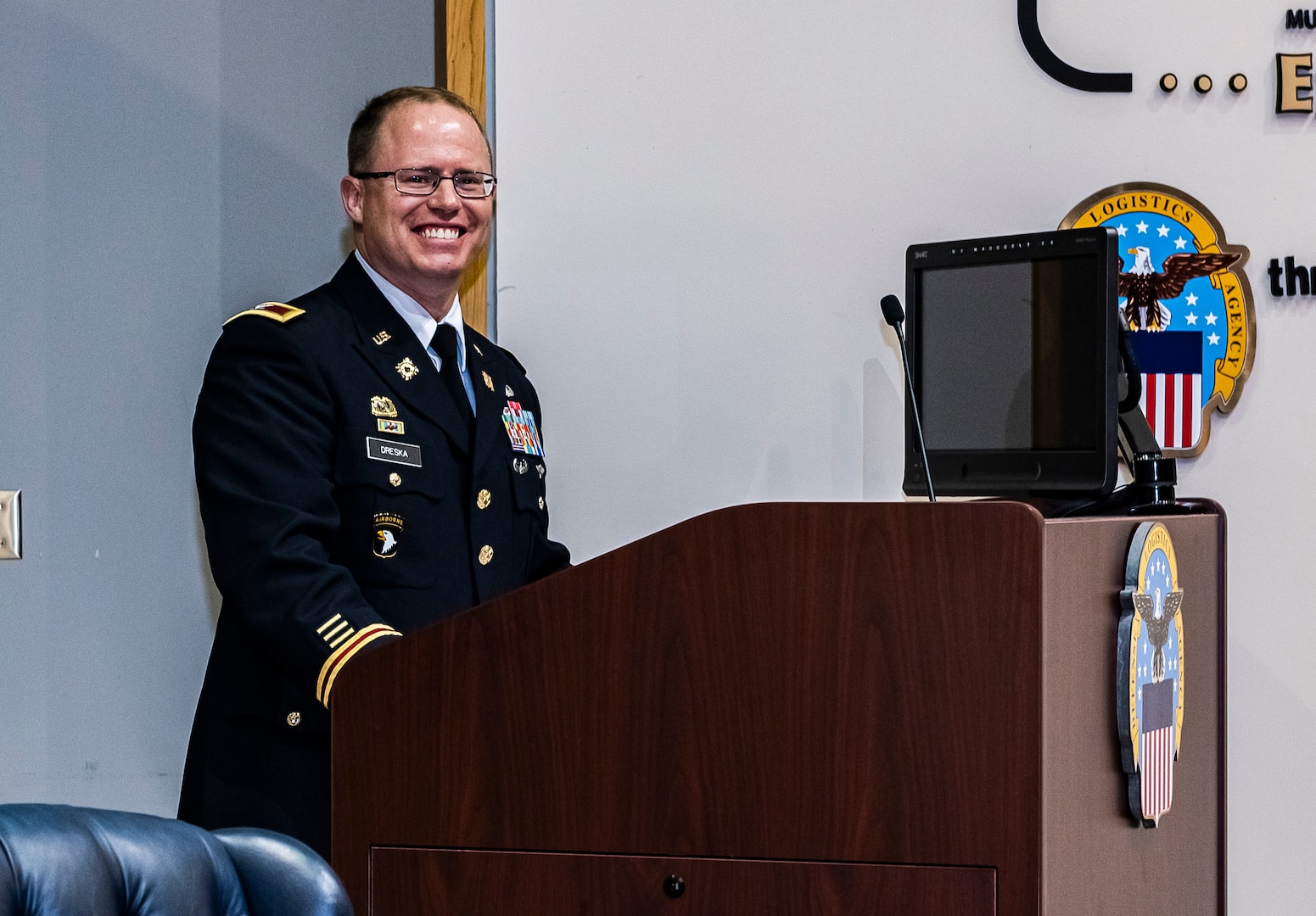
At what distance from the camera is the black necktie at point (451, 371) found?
1692mm

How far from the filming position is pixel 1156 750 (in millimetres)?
1182

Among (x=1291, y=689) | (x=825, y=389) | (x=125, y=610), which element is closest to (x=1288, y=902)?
(x=1291, y=689)

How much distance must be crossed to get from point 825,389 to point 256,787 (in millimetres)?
1158

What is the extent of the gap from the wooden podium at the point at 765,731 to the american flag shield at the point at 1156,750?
0.04 meters

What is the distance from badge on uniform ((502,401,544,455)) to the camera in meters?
1.82

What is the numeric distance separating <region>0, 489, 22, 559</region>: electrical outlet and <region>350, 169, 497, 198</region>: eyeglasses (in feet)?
2.21

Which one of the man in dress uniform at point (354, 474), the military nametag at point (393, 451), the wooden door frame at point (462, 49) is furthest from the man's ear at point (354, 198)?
the wooden door frame at point (462, 49)

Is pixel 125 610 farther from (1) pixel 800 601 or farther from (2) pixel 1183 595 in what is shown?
(2) pixel 1183 595

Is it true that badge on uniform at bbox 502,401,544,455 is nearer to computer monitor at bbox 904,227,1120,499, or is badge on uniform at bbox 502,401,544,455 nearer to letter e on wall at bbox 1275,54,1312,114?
computer monitor at bbox 904,227,1120,499

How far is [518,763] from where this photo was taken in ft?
3.44

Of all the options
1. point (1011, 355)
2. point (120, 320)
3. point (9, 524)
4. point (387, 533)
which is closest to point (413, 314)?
point (387, 533)

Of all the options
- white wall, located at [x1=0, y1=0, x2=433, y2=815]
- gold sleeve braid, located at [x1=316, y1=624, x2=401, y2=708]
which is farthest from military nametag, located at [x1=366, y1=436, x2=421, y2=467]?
white wall, located at [x1=0, y1=0, x2=433, y2=815]

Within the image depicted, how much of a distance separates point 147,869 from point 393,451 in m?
0.76

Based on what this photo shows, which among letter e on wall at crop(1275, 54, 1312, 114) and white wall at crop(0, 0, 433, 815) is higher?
letter e on wall at crop(1275, 54, 1312, 114)
